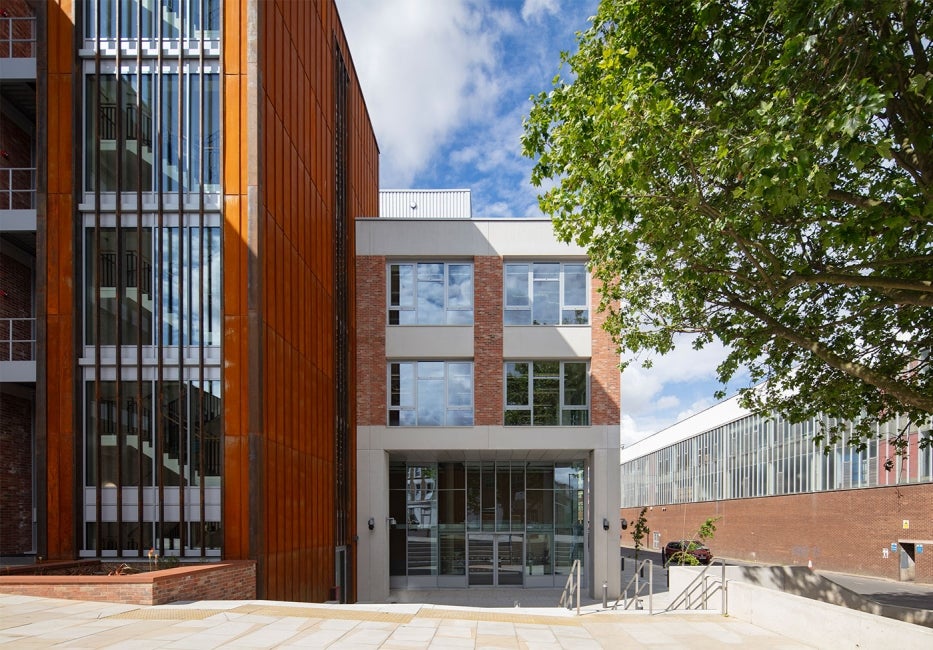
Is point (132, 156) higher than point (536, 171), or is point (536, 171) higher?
point (132, 156)

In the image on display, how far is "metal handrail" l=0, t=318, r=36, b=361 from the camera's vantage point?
1652 cm

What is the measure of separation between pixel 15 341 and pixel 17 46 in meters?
6.49

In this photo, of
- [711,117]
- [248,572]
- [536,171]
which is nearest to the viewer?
[711,117]

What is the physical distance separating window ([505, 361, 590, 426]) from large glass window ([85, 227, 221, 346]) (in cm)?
1205

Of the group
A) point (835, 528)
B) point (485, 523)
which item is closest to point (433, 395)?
point (485, 523)

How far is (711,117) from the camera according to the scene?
10.8 meters

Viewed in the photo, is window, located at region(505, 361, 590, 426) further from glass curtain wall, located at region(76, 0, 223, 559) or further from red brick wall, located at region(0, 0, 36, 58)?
red brick wall, located at region(0, 0, 36, 58)

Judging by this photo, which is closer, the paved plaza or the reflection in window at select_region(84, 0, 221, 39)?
the paved plaza

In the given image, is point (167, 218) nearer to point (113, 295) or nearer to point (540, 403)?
point (113, 295)

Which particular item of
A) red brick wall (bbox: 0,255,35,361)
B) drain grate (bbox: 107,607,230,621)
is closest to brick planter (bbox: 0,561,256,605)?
drain grate (bbox: 107,607,230,621)

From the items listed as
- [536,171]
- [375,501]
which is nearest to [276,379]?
Result: [536,171]

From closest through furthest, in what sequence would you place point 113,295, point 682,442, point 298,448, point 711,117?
point 711,117
point 113,295
point 298,448
point 682,442

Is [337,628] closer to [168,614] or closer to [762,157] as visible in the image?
[168,614]

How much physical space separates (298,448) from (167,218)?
607 cm
